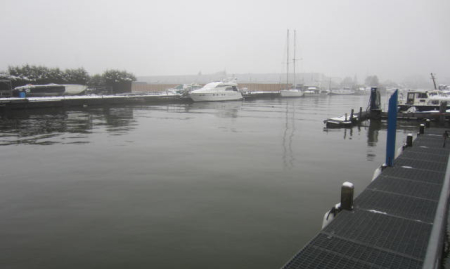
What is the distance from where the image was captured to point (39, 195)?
924 cm

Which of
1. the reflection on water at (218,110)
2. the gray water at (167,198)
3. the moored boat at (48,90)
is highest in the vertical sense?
the moored boat at (48,90)

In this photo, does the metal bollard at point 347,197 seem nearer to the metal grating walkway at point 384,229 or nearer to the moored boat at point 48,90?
the metal grating walkway at point 384,229

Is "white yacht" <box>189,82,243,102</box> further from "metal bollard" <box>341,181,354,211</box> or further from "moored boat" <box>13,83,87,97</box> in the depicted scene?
"metal bollard" <box>341,181,354,211</box>

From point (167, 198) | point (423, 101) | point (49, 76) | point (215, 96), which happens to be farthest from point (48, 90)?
point (423, 101)

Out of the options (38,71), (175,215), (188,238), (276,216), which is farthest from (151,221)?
(38,71)

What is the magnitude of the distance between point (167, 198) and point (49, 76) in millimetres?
53789

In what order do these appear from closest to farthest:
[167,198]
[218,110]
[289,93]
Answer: [167,198] < [218,110] < [289,93]

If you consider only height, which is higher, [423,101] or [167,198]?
[423,101]

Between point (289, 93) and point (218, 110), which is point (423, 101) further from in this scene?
point (289, 93)

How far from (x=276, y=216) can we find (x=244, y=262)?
214 cm

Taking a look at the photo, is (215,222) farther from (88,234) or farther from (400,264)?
(400,264)

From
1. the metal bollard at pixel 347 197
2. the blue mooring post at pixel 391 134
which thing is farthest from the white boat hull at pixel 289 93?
the metal bollard at pixel 347 197

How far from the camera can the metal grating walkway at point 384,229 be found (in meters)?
5.12

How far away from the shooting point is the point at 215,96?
61312 mm
